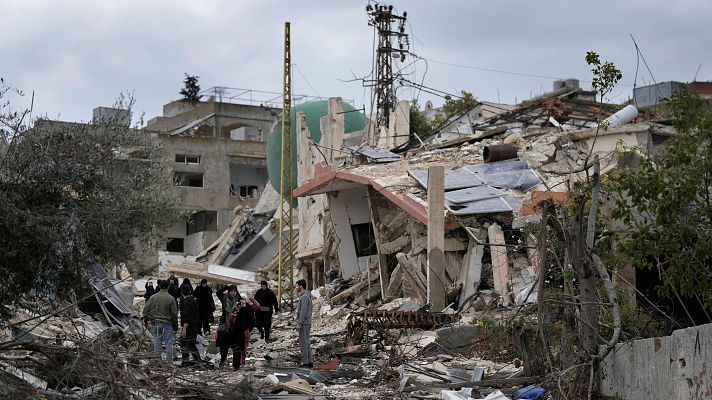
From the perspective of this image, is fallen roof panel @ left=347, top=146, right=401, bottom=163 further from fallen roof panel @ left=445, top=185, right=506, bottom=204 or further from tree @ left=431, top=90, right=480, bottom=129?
tree @ left=431, top=90, right=480, bottom=129

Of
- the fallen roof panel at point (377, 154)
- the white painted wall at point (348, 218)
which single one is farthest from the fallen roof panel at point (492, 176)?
the white painted wall at point (348, 218)

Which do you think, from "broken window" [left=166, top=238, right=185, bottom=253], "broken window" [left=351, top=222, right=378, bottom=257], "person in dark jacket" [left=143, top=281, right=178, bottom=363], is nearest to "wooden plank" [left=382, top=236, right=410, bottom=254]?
"broken window" [left=351, top=222, right=378, bottom=257]

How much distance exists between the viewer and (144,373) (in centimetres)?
1046

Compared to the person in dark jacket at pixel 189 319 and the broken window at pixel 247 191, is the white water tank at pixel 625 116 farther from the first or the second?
the broken window at pixel 247 191

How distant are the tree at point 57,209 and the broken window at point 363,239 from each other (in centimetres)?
1427

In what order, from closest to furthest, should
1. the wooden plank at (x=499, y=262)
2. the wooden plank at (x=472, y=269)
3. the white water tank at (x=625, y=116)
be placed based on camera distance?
the wooden plank at (x=499, y=262) → the wooden plank at (x=472, y=269) → the white water tank at (x=625, y=116)

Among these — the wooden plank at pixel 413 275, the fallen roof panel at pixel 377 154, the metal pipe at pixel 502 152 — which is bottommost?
the wooden plank at pixel 413 275

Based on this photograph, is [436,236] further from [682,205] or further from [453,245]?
[682,205]

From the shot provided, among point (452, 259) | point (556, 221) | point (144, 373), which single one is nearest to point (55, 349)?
point (144, 373)

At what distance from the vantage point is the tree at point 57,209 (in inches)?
495

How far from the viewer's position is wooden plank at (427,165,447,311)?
68.5 feet

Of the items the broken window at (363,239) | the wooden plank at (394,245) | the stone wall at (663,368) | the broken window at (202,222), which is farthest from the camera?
the broken window at (202,222)

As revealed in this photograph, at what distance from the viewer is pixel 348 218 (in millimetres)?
29203

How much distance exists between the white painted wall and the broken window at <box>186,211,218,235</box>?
86.0ft
